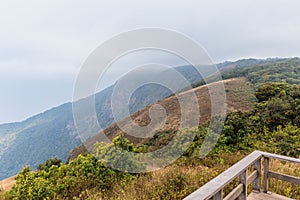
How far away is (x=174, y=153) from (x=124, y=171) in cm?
267

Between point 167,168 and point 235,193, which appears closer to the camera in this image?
point 235,193

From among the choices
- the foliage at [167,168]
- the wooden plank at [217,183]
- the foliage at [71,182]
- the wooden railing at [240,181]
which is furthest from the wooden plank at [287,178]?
the foliage at [71,182]

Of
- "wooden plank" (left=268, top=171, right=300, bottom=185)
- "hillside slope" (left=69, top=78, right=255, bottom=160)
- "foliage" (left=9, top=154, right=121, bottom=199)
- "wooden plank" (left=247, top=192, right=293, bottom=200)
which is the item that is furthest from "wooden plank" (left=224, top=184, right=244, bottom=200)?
"hillside slope" (left=69, top=78, right=255, bottom=160)

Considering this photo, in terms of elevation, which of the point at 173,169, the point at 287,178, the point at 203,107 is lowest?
Answer: the point at 203,107

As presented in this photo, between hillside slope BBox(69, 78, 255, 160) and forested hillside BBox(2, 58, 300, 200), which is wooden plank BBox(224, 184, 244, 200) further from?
hillside slope BBox(69, 78, 255, 160)

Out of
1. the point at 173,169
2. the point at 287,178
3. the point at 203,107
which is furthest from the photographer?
the point at 203,107

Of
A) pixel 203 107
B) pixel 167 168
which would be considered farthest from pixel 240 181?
pixel 203 107

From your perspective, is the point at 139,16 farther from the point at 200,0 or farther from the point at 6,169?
the point at 6,169

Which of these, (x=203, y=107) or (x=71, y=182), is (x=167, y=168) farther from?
(x=203, y=107)

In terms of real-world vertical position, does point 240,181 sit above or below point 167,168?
above

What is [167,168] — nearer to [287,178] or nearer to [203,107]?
[287,178]

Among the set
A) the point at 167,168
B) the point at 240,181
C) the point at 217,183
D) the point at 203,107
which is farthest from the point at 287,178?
the point at 203,107

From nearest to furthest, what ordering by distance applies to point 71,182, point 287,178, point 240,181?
point 240,181, point 287,178, point 71,182

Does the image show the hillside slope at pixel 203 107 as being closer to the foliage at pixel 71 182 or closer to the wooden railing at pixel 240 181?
the foliage at pixel 71 182
